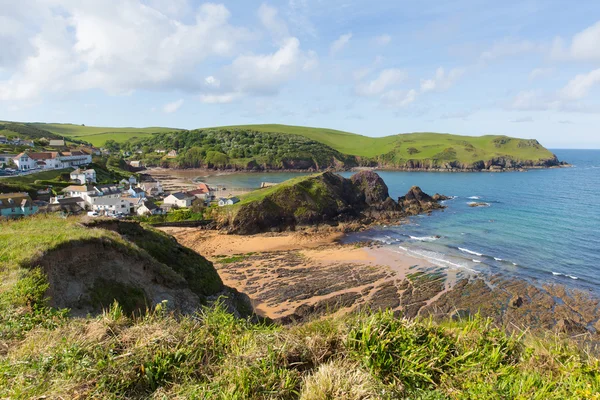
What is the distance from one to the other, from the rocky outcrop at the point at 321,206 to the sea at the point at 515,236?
6.42 metres

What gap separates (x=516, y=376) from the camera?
518 centimetres

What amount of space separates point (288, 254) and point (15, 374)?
38.6 metres

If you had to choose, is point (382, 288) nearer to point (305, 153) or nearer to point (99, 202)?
point (99, 202)

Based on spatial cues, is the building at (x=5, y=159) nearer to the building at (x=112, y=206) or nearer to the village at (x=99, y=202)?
the village at (x=99, y=202)

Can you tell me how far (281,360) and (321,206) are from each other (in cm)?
5488

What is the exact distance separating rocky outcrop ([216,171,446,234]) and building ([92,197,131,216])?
18470 millimetres

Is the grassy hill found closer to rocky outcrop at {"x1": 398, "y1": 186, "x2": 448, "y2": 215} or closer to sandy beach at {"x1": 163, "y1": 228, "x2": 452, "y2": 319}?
sandy beach at {"x1": 163, "y1": 228, "x2": 452, "y2": 319}

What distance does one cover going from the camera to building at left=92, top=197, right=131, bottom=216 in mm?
59150

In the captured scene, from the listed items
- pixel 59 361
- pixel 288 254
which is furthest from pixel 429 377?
pixel 288 254

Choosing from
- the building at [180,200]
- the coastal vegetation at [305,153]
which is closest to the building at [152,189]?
the building at [180,200]

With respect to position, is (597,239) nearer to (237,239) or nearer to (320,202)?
(320,202)

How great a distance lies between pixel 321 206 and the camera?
6000 cm

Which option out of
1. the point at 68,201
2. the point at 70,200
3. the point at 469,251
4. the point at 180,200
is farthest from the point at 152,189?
the point at 469,251

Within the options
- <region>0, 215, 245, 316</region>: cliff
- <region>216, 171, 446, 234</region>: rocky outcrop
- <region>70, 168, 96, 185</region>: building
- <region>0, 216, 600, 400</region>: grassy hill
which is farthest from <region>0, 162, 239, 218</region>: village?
<region>0, 216, 600, 400</region>: grassy hill
